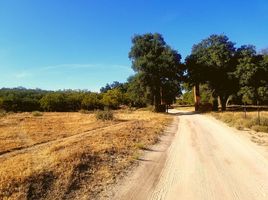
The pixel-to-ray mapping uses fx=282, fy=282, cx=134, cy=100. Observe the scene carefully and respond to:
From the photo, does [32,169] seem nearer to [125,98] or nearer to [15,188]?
[15,188]

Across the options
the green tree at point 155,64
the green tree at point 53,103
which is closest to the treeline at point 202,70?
the green tree at point 155,64

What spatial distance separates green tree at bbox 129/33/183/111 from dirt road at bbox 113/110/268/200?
3074cm

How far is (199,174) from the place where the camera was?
30.9 feet

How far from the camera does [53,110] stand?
6894cm

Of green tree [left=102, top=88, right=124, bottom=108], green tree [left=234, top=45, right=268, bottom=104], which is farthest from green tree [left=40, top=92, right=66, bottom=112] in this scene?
green tree [left=234, top=45, right=268, bottom=104]

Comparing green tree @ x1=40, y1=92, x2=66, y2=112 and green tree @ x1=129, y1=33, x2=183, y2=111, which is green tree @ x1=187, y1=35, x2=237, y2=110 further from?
green tree @ x1=40, y1=92, x2=66, y2=112

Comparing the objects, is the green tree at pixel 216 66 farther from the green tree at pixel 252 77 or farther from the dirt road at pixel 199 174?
the dirt road at pixel 199 174

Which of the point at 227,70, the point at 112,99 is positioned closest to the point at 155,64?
the point at 227,70

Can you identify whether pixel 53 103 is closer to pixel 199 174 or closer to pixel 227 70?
pixel 227 70

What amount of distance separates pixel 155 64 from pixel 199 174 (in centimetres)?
3616

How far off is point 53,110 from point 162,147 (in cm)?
5820

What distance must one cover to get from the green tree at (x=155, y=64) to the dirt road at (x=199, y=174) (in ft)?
101

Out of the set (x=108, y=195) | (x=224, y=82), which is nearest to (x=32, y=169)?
(x=108, y=195)

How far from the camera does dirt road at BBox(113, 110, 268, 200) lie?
7.58m
